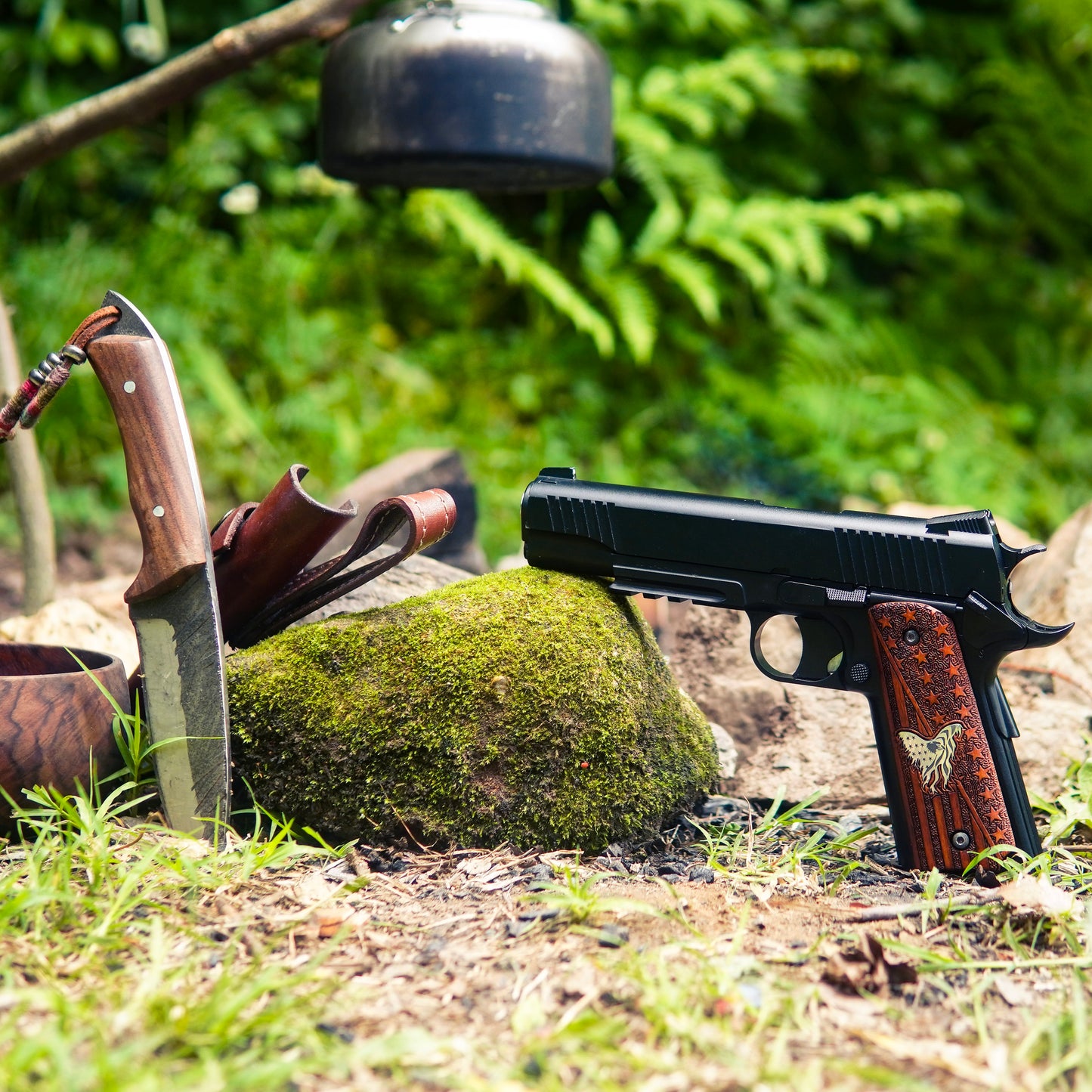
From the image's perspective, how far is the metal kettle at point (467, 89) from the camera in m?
2.80

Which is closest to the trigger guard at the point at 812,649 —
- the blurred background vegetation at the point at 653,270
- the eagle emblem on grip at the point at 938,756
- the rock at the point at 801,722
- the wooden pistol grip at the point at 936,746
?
the wooden pistol grip at the point at 936,746

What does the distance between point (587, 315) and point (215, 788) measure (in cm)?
448

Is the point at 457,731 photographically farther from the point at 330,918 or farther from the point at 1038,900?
Answer: the point at 1038,900

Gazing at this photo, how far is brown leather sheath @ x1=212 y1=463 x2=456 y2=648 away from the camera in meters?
2.27

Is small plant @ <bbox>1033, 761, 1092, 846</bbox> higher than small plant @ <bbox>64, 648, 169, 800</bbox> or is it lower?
lower

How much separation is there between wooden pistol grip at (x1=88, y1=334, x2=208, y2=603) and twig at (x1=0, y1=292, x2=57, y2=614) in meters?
1.12

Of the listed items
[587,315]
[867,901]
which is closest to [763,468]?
[587,315]

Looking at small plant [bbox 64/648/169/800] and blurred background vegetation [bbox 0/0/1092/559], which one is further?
blurred background vegetation [bbox 0/0/1092/559]

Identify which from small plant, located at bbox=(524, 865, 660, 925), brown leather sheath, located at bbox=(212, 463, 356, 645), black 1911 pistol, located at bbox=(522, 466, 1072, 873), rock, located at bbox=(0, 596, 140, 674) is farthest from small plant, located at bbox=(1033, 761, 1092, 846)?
rock, located at bbox=(0, 596, 140, 674)

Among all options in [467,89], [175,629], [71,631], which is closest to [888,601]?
[175,629]

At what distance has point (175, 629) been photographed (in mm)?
2135

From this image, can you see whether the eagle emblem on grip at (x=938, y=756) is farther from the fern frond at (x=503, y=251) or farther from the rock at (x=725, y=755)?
the fern frond at (x=503, y=251)

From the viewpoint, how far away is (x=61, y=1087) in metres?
1.25

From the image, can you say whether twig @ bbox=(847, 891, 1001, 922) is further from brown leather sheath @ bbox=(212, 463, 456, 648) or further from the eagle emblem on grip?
brown leather sheath @ bbox=(212, 463, 456, 648)
